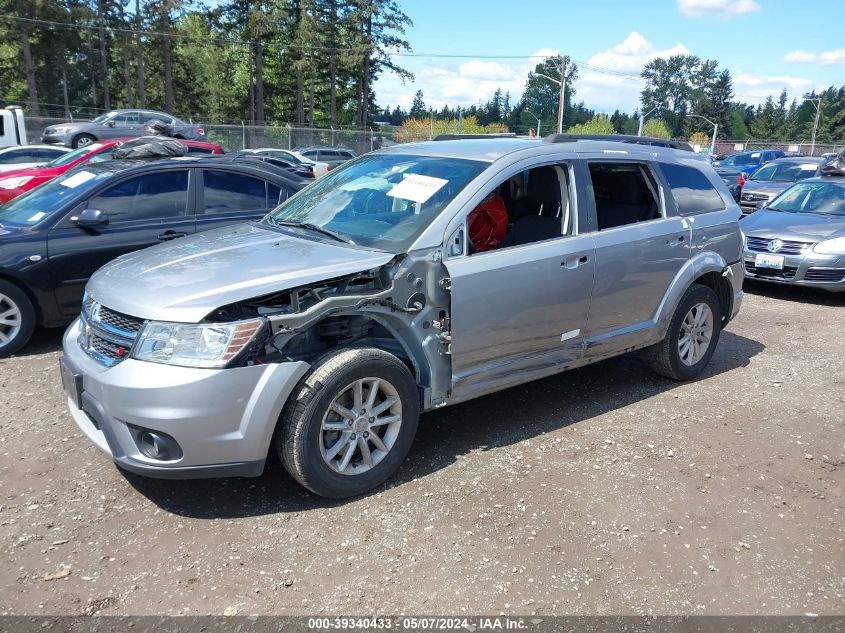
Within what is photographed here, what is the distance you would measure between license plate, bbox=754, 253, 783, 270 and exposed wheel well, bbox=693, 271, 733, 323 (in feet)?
12.0

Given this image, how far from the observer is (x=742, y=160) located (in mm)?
29984

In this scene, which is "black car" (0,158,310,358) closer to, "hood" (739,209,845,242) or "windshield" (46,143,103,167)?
"windshield" (46,143,103,167)

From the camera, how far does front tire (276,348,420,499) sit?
3215 mm

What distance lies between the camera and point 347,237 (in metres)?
3.88

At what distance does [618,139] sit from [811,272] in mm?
4870

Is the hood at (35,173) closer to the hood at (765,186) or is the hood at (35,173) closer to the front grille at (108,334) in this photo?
the front grille at (108,334)

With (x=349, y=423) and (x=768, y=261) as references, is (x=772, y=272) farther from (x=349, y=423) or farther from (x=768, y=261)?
(x=349, y=423)

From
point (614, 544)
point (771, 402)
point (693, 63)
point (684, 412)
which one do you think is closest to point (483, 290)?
point (614, 544)

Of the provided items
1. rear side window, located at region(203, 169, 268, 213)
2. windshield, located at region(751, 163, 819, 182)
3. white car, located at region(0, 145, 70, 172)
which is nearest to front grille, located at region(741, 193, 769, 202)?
windshield, located at region(751, 163, 819, 182)

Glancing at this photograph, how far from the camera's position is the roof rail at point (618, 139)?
4.55 meters

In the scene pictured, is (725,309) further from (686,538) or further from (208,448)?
(208,448)

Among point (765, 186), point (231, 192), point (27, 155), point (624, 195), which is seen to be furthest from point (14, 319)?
point (765, 186)

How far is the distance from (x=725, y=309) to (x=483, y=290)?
287 cm

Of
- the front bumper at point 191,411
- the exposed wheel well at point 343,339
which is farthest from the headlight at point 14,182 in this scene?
the exposed wheel well at point 343,339
